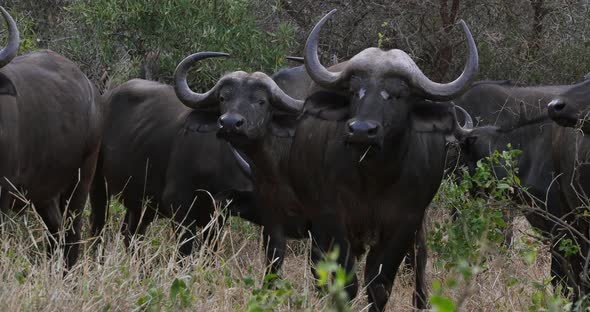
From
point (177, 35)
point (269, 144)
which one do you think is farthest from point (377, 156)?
point (177, 35)

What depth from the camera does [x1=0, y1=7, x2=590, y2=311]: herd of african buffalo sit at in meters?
7.02

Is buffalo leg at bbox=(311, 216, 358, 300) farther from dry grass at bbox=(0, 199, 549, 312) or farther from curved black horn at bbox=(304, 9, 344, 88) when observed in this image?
curved black horn at bbox=(304, 9, 344, 88)

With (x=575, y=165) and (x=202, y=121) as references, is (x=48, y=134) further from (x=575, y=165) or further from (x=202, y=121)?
(x=575, y=165)

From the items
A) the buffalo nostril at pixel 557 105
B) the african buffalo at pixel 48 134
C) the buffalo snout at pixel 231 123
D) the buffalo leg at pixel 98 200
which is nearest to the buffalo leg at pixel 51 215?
the african buffalo at pixel 48 134

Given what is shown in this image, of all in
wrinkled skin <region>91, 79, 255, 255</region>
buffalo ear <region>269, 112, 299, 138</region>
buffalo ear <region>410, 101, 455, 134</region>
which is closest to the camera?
buffalo ear <region>410, 101, 455, 134</region>

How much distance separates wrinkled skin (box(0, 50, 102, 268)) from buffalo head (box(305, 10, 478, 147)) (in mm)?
2088

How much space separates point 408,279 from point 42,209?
275 cm

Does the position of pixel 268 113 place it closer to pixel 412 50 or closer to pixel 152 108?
pixel 152 108

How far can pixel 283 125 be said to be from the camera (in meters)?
8.37

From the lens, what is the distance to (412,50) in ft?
42.7

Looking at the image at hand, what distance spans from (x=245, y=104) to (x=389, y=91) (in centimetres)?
158

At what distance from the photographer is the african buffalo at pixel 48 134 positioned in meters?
7.89

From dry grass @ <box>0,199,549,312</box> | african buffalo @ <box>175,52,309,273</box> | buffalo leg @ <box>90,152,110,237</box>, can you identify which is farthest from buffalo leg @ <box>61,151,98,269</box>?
dry grass @ <box>0,199,549,312</box>

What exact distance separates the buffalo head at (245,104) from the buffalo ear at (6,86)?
136 cm
